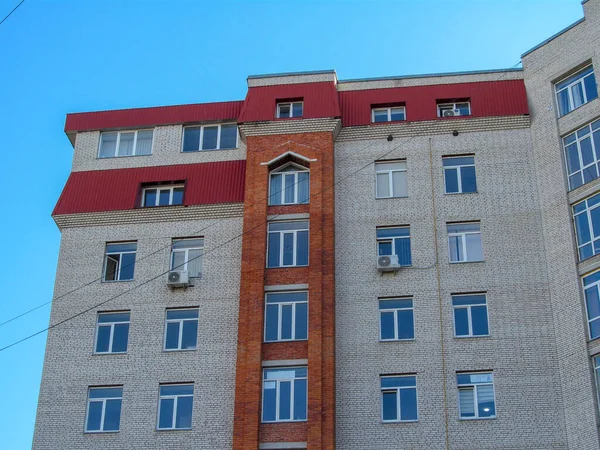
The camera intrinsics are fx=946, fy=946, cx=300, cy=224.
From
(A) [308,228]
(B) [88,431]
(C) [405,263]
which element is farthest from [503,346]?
(B) [88,431]

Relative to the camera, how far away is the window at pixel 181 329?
99.4 ft

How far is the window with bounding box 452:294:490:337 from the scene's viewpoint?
95.4ft

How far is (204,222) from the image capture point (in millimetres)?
32156

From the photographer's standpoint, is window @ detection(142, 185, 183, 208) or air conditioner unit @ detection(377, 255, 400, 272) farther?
window @ detection(142, 185, 183, 208)

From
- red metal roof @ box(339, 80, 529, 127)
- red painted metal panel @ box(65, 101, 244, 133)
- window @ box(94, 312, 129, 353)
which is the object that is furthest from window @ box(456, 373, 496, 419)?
red painted metal panel @ box(65, 101, 244, 133)

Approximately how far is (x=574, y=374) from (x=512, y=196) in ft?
21.0

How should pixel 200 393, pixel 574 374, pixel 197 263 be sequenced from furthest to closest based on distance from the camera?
1. pixel 197 263
2. pixel 200 393
3. pixel 574 374

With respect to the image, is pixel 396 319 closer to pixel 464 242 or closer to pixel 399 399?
pixel 399 399

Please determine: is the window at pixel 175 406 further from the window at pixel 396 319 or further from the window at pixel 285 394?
the window at pixel 396 319

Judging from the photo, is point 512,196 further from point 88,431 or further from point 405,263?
point 88,431

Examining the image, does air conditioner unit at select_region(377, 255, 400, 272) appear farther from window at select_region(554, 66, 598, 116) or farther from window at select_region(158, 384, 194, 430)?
window at select_region(554, 66, 598, 116)

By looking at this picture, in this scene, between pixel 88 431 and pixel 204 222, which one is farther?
pixel 204 222

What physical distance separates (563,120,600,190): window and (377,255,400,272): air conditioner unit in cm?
602

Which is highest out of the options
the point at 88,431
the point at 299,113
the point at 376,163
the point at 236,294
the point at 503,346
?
the point at 299,113
